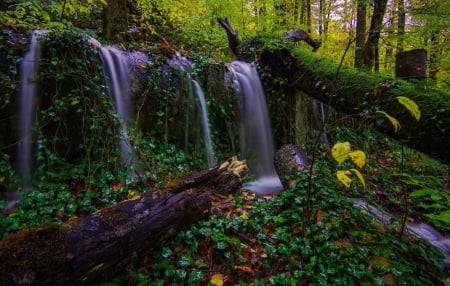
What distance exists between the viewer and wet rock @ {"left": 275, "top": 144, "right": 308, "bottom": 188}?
175 inches

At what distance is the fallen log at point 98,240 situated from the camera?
184 cm

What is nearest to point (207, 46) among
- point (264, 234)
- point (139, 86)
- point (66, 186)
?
point (139, 86)

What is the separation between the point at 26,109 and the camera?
160 inches

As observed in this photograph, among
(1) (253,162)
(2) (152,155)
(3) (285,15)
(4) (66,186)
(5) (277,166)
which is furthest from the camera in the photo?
(3) (285,15)

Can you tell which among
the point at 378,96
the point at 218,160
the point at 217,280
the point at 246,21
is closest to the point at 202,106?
the point at 218,160

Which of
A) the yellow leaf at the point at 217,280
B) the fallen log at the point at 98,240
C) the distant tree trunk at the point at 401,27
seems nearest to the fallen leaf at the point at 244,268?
the yellow leaf at the point at 217,280

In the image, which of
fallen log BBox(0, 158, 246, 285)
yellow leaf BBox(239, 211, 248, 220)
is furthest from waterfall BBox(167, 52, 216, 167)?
fallen log BBox(0, 158, 246, 285)

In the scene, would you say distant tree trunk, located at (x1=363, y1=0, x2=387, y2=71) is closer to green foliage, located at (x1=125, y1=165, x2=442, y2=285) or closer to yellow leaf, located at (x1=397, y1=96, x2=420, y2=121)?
green foliage, located at (x1=125, y1=165, x2=442, y2=285)

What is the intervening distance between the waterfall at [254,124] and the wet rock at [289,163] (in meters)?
0.89

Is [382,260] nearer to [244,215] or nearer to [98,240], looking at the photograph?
[244,215]

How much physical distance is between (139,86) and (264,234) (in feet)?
11.1

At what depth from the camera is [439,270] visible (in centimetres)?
275

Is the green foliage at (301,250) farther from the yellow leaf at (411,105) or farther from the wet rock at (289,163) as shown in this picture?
the yellow leaf at (411,105)

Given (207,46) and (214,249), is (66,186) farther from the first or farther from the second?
(207,46)
